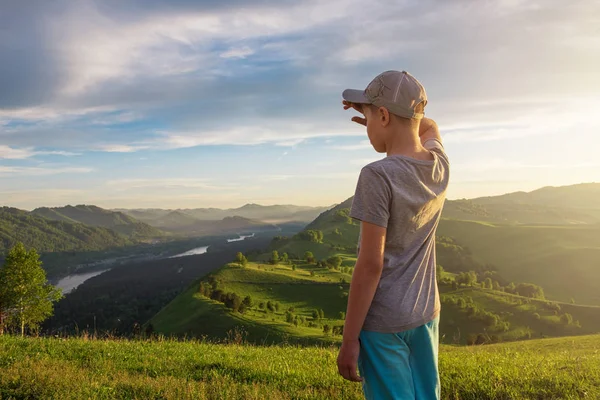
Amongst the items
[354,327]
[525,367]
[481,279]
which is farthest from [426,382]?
[481,279]

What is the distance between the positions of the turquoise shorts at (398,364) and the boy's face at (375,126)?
137 centimetres

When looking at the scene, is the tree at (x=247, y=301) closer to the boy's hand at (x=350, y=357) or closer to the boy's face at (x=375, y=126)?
the boy's hand at (x=350, y=357)

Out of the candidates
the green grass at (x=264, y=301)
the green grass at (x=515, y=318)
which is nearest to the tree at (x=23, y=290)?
the green grass at (x=264, y=301)

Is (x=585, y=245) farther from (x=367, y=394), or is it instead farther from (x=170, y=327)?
(x=367, y=394)

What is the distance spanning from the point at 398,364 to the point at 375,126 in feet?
5.60

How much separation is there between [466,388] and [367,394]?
453 centimetres

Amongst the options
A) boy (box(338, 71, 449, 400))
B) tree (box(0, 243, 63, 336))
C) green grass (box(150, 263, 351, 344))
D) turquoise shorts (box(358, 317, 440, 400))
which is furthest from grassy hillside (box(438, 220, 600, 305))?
boy (box(338, 71, 449, 400))

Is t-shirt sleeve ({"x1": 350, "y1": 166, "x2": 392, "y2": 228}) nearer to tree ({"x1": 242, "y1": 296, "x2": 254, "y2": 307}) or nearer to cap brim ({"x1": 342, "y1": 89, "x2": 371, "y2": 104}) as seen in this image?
cap brim ({"x1": 342, "y1": 89, "x2": 371, "y2": 104})

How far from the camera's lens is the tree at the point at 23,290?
2084 inches

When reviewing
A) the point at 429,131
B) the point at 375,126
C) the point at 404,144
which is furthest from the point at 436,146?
the point at 375,126

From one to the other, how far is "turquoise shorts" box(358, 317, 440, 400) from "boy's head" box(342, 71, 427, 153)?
1396mm

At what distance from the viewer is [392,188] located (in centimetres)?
293

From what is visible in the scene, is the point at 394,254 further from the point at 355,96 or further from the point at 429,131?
the point at 429,131

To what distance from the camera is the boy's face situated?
10.6 feet
